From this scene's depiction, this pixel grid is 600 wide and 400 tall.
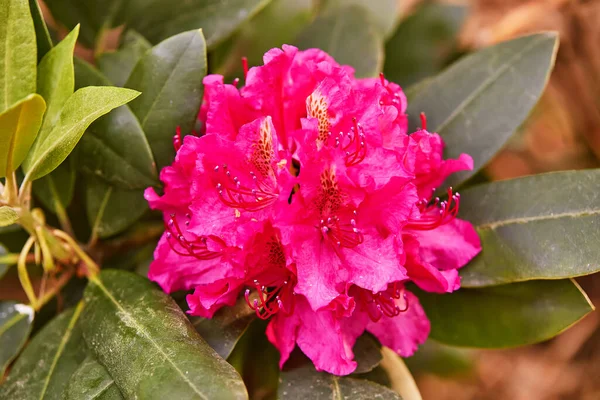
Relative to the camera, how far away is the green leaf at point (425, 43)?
1.45m

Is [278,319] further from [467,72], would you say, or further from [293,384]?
[467,72]

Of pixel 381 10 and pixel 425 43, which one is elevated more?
pixel 381 10

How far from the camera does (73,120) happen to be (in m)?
0.73

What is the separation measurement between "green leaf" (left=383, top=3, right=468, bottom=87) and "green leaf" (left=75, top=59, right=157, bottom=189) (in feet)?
2.47

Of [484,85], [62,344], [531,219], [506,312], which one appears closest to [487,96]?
[484,85]

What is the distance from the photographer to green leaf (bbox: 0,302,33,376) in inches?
38.3

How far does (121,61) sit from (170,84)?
0.18m

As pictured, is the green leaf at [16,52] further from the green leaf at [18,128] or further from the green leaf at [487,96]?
the green leaf at [487,96]

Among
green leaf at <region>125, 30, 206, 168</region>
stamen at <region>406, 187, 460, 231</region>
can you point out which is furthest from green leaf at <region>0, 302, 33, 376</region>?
stamen at <region>406, 187, 460, 231</region>

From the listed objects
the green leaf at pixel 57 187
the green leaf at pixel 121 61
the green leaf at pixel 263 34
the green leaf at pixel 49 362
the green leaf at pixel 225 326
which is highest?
the green leaf at pixel 121 61

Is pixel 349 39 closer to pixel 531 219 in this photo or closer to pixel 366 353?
pixel 531 219

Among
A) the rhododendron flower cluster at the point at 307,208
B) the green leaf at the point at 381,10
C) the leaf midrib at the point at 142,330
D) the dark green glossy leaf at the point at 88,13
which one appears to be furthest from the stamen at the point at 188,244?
the green leaf at the point at 381,10

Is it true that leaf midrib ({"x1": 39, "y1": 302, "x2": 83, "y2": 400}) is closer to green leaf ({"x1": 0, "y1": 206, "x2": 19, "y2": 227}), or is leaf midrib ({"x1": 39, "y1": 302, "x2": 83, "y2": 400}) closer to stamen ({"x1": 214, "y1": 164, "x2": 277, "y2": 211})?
green leaf ({"x1": 0, "y1": 206, "x2": 19, "y2": 227})

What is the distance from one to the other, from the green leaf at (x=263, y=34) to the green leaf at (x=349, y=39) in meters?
0.11
